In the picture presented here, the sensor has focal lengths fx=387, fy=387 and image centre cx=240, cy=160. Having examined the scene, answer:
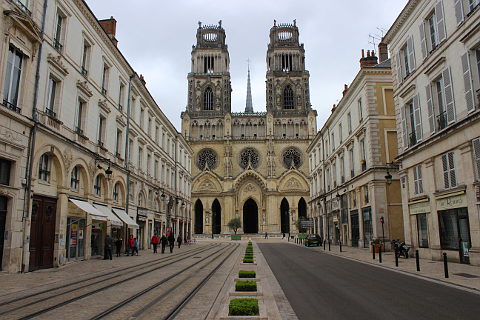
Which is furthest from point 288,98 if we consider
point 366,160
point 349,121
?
point 366,160

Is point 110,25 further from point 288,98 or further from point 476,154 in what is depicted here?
point 288,98

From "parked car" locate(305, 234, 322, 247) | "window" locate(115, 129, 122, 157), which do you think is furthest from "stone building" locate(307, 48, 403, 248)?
"window" locate(115, 129, 122, 157)

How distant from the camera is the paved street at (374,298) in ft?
25.7

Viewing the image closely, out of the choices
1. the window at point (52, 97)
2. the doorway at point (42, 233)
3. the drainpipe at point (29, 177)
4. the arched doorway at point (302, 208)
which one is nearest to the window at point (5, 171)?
the drainpipe at point (29, 177)

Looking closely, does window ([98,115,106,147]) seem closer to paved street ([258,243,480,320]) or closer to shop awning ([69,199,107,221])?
shop awning ([69,199,107,221])

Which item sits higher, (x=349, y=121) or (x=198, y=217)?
(x=349, y=121)

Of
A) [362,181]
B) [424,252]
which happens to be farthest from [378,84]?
[424,252]

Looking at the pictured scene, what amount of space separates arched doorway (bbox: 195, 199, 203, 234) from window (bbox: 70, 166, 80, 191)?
188ft

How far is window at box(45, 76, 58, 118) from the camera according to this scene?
1736cm

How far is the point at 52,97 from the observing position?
703 inches

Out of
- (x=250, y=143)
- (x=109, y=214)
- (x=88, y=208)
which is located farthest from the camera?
→ (x=250, y=143)

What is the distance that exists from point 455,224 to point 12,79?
64.2 feet

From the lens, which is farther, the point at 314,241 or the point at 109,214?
the point at 314,241

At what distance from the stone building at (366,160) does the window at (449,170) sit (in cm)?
460
